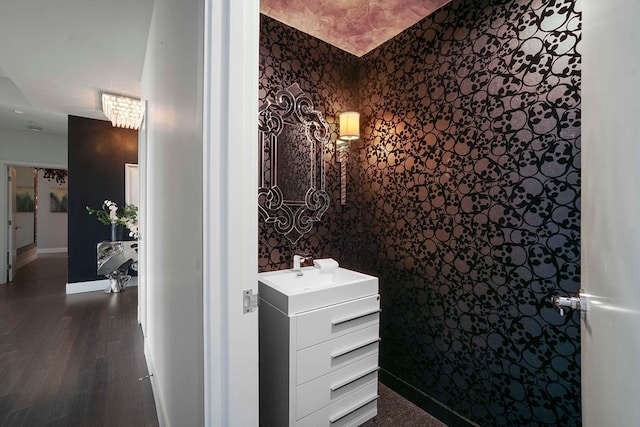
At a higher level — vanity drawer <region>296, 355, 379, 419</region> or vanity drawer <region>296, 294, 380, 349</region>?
vanity drawer <region>296, 294, 380, 349</region>

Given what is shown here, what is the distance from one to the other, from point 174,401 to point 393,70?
7.77ft

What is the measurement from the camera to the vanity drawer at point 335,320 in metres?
1.34

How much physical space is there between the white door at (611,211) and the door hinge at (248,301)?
0.80 metres

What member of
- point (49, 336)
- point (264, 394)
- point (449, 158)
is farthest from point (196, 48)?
point (49, 336)

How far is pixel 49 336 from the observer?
2686 millimetres

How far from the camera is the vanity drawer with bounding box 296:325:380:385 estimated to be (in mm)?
1335

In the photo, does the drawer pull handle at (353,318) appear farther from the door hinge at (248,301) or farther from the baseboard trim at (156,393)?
the baseboard trim at (156,393)

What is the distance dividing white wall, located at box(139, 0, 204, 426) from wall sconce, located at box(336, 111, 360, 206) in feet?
3.82

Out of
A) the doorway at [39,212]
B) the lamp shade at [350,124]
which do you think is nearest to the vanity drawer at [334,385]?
the lamp shade at [350,124]

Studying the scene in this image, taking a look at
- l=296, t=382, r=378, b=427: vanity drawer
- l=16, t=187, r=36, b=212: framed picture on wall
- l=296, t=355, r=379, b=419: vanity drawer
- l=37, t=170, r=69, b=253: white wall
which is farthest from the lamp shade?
l=37, t=170, r=69, b=253: white wall

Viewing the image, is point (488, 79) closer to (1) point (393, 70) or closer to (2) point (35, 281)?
(1) point (393, 70)

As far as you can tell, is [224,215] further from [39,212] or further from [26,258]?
[39,212]

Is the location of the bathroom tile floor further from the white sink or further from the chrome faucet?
the chrome faucet

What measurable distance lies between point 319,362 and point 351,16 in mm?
2123
